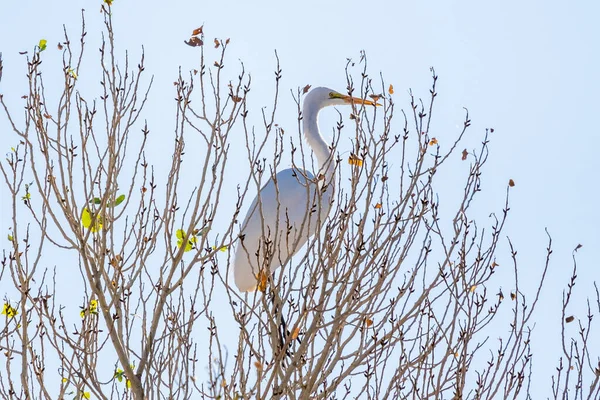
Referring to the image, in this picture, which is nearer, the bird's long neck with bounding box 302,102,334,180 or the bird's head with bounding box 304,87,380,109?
the bird's long neck with bounding box 302,102,334,180

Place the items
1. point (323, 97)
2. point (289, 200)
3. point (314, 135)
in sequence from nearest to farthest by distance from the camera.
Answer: point (289, 200)
point (314, 135)
point (323, 97)

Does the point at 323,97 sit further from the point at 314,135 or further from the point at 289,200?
the point at 289,200

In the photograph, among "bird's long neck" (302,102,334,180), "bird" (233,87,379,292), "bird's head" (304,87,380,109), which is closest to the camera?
"bird" (233,87,379,292)

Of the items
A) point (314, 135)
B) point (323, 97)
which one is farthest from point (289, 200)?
point (323, 97)

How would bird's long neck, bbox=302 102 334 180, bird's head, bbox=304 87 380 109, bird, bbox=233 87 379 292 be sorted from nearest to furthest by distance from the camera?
bird, bbox=233 87 379 292, bird's long neck, bbox=302 102 334 180, bird's head, bbox=304 87 380 109

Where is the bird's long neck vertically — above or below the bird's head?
below

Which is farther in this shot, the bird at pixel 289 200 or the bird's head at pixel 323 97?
the bird's head at pixel 323 97

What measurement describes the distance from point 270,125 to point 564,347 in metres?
1.80

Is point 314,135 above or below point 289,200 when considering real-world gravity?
above

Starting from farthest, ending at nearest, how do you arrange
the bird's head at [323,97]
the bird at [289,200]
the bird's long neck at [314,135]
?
the bird's head at [323,97], the bird's long neck at [314,135], the bird at [289,200]

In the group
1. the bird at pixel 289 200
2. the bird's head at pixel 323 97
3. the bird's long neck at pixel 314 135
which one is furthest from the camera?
the bird's head at pixel 323 97

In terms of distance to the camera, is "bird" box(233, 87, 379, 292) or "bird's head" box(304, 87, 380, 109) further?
"bird's head" box(304, 87, 380, 109)

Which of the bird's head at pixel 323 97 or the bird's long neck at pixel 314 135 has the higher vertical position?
the bird's head at pixel 323 97

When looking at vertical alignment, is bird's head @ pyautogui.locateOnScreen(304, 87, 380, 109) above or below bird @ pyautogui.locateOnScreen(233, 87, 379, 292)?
above
